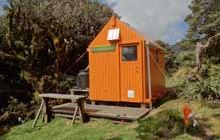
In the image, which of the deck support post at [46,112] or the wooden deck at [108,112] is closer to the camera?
the wooden deck at [108,112]

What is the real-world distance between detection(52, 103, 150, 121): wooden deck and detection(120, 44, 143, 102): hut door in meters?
0.45

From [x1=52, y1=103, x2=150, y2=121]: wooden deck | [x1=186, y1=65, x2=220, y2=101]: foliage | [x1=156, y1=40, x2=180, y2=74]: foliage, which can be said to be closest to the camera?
[x1=52, y1=103, x2=150, y2=121]: wooden deck

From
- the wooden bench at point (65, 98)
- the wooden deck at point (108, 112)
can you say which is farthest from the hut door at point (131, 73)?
the wooden bench at point (65, 98)

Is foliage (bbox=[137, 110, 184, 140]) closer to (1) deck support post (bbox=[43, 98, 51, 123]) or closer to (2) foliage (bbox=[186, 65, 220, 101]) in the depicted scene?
(2) foliage (bbox=[186, 65, 220, 101])

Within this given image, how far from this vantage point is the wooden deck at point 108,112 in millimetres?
8672

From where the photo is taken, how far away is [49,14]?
46.3 feet

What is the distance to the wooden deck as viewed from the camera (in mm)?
8672

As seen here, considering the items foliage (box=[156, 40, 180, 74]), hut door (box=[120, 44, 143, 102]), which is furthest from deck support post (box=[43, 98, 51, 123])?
foliage (box=[156, 40, 180, 74])

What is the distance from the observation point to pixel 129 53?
32.8 feet

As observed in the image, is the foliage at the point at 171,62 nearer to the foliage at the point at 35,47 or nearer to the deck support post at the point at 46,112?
the foliage at the point at 35,47

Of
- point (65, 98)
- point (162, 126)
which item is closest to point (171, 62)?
point (65, 98)

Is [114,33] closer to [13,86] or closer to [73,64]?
[73,64]

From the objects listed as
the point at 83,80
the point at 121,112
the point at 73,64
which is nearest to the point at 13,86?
the point at 73,64

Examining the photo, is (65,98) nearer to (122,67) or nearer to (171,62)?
(122,67)
